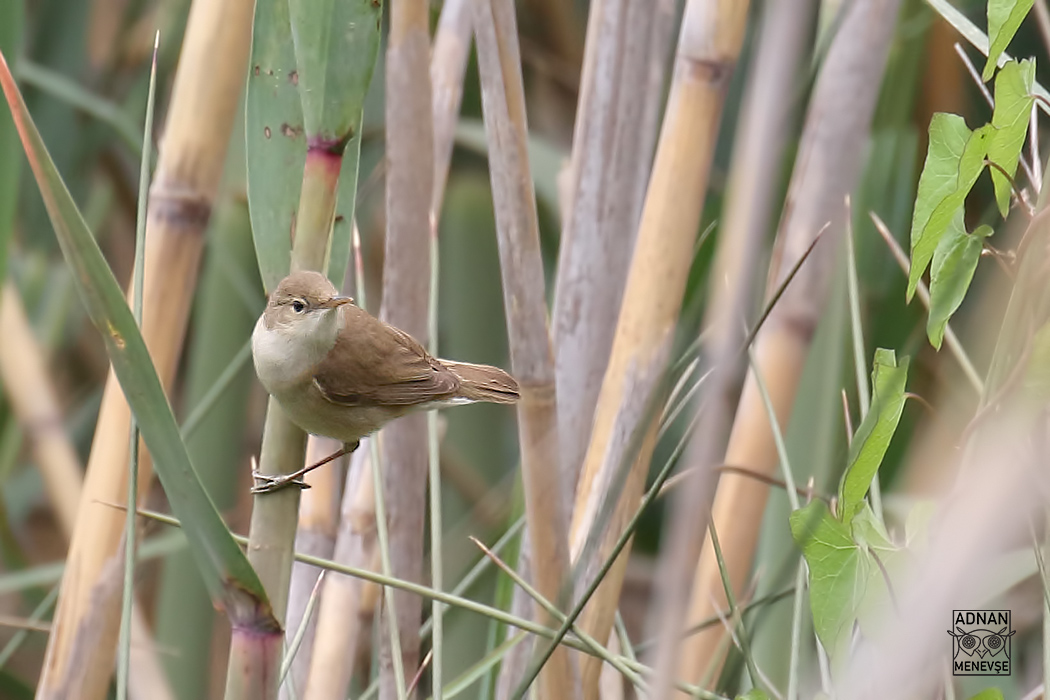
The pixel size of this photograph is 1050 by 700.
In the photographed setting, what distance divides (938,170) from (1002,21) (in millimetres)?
111

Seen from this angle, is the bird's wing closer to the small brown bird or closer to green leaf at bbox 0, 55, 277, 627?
the small brown bird

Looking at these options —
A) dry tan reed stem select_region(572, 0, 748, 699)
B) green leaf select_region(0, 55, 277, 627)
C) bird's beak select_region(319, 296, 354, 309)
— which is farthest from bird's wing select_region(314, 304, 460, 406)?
green leaf select_region(0, 55, 277, 627)

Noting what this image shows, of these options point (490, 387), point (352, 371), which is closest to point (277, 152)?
point (352, 371)

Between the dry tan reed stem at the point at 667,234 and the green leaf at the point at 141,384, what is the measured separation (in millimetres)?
493

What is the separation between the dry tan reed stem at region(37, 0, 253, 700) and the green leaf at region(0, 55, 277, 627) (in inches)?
13.5

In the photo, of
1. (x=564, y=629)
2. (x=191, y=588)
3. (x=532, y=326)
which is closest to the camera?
(x=564, y=629)

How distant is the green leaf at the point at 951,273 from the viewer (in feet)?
2.56

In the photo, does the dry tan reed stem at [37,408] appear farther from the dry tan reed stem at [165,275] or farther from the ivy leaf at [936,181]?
the ivy leaf at [936,181]

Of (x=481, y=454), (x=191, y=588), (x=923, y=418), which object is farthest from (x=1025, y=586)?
(x=191, y=588)

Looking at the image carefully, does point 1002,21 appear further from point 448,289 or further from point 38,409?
point 38,409

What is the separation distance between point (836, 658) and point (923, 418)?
1.08m

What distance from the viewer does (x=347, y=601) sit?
125 cm

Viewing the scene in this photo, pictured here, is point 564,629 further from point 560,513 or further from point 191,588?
point 191,588

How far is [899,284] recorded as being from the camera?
1.74 meters
